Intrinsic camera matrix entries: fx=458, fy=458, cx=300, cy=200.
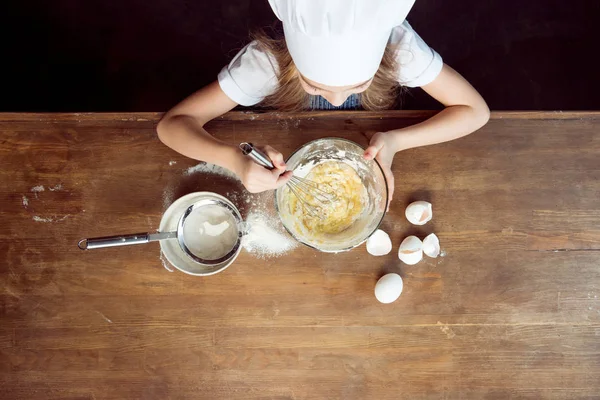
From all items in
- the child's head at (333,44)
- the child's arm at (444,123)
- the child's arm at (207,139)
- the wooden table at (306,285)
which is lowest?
the wooden table at (306,285)

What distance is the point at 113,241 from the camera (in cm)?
85

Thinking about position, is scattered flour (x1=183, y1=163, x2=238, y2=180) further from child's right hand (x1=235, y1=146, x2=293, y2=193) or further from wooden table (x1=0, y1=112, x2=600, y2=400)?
child's right hand (x1=235, y1=146, x2=293, y2=193)

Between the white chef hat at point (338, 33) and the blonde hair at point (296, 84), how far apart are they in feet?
0.40

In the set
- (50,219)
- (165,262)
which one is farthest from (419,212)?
(50,219)

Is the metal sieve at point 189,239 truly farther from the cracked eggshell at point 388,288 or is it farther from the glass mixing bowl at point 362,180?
the cracked eggshell at point 388,288

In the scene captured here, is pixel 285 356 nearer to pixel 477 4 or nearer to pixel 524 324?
pixel 524 324

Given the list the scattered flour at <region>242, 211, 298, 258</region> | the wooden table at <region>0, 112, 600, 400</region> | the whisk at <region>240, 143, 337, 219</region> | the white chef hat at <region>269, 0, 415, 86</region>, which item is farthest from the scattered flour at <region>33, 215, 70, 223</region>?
the white chef hat at <region>269, 0, 415, 86</region>

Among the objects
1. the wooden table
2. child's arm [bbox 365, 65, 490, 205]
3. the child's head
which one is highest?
the child's head

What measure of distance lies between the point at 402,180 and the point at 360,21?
386 mm

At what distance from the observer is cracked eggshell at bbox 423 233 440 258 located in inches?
37.0

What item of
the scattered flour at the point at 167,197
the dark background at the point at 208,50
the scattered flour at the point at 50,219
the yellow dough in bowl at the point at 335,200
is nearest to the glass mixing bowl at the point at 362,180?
the yellow dough in bowl at the point at 335,200

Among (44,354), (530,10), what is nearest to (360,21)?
(44,354)

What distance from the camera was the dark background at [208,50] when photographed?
142 cm

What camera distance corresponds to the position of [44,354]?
0.95m
